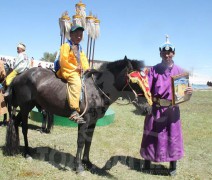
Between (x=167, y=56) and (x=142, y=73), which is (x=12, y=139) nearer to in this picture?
(x=142, y=73)

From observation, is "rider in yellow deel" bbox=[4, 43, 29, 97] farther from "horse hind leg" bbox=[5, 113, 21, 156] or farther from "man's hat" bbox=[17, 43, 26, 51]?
"horse hind leg" bbox=[5, 113, 21, 156]

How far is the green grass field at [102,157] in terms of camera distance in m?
4.51

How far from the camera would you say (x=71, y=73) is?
4.38 metres

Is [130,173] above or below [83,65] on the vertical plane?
below

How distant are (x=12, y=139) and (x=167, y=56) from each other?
129 inches

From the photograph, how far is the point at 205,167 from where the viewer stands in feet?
17.0

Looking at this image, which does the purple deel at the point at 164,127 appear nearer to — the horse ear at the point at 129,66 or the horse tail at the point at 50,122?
the horse ear at the point at 129,66

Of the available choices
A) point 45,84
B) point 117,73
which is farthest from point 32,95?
point 117,73

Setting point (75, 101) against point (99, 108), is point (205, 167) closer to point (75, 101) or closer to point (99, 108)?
point (99, 108)

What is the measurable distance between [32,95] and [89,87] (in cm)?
121

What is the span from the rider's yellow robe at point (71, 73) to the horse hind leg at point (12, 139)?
1594 mm

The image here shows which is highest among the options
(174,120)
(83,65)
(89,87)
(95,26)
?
(95,26)

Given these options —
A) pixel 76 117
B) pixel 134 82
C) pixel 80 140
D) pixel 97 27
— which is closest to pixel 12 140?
Answer: pixel 80 140

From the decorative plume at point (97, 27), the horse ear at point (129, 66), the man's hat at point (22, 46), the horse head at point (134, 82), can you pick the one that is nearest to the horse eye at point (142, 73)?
the horse head at point (134, 82)
